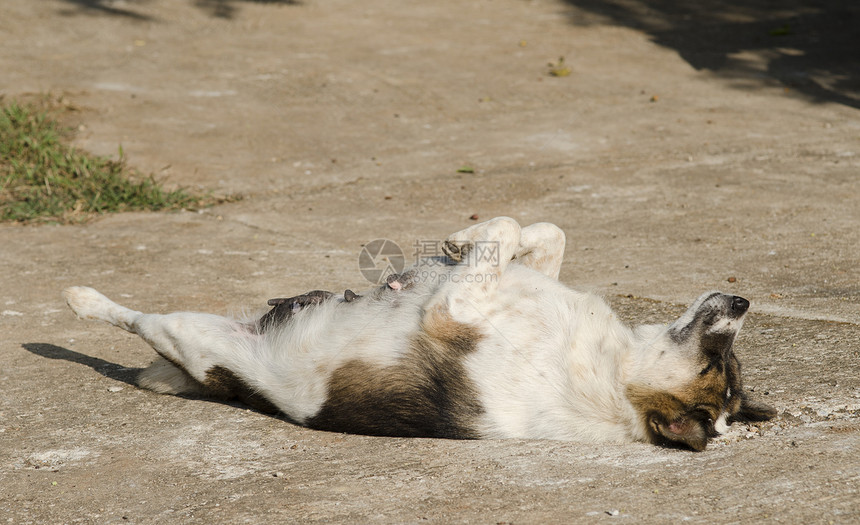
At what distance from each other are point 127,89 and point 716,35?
24.3 feet

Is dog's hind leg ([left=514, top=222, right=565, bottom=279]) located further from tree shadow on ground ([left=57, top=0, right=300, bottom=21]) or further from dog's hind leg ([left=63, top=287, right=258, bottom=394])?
tree shadow on ground ([left=57, top=0, right=300, bottom=21])

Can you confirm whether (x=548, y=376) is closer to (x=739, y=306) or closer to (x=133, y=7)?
(x=739, y=306)

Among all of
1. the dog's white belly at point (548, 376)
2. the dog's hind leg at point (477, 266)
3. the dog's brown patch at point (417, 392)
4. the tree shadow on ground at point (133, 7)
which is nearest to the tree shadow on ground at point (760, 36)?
the tree shadow on ground at point (133, 7)

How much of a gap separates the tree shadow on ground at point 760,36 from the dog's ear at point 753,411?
6.68m

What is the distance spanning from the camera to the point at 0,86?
9.02 metres

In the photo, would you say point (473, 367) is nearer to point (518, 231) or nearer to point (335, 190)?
point (518, 231)

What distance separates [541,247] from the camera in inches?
170

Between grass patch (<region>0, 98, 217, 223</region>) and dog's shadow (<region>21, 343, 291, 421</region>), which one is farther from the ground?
grass patch (<region>0, 98, 217, 223</region>)

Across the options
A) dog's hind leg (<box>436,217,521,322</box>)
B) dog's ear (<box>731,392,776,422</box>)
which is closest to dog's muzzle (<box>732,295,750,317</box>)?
dog's ear (<box>731,392,776,422</box>)

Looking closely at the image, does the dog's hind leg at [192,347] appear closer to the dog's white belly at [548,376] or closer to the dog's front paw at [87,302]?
the dog's front paw at [87,302]

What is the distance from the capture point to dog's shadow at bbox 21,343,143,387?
13.9 feet

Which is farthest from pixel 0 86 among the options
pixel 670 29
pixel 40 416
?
pixel 670 29

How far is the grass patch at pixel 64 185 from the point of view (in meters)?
6.55

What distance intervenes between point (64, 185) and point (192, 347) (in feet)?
11.8
